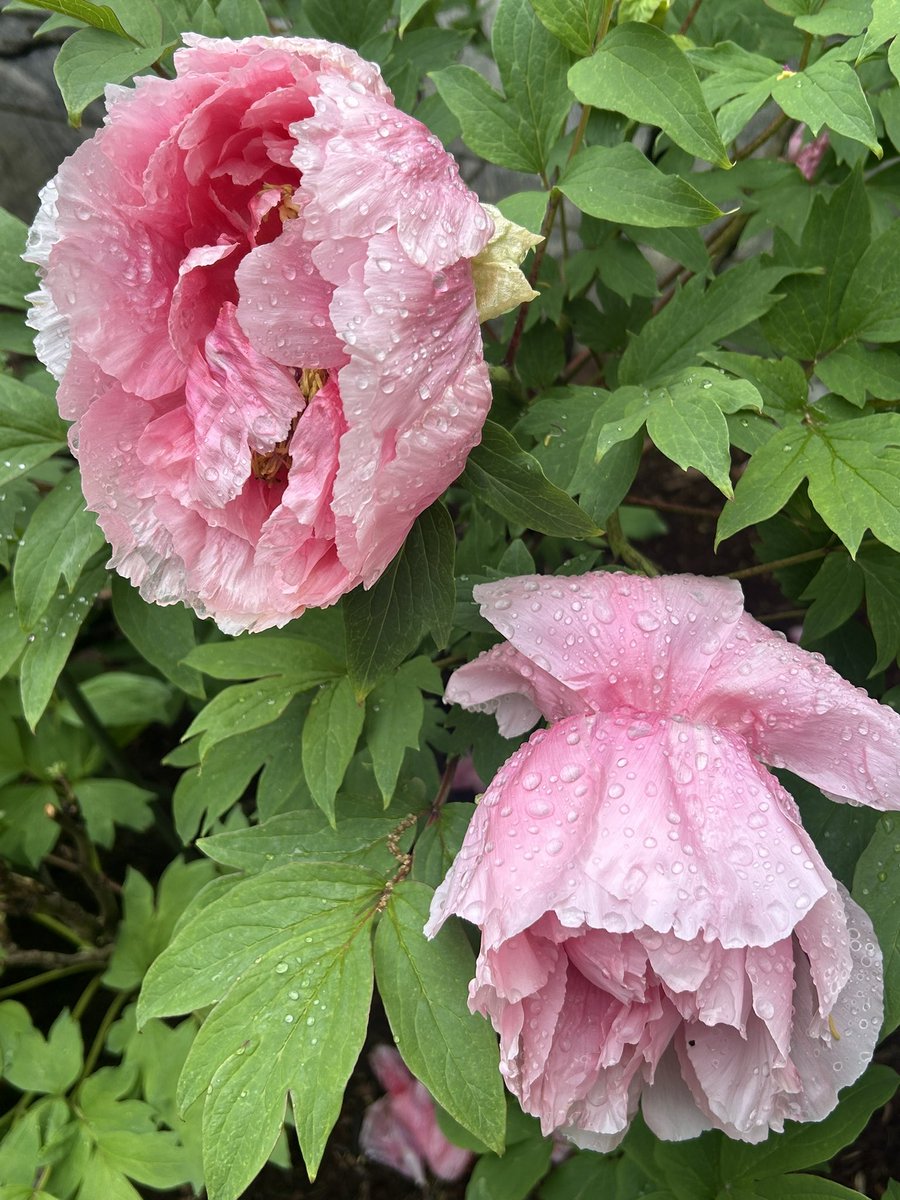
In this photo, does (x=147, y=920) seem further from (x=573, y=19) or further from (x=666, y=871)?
(x=573, y=19)

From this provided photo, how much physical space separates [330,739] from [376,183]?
1.35 feet

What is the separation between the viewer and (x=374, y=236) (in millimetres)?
479

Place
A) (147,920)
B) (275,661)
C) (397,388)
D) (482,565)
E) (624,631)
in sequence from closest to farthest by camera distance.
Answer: (397,388), (624,631), (275,661), (482,565), (147,920)

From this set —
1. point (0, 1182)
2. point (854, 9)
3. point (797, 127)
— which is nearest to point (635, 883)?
point (854, 9)

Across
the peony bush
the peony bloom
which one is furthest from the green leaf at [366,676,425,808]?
the peony bloom

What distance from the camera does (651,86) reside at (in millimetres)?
608

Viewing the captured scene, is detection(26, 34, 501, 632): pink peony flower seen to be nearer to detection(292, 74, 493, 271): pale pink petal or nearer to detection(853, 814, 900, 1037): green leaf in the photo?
detection(292, 74, 493, 271): pale pink petal

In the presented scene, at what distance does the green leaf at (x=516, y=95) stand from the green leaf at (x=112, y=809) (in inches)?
36.4

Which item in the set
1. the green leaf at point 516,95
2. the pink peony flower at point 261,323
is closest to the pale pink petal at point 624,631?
the pink peony flower at point 261,323

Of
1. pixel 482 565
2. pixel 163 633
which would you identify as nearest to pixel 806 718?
pixel 482 565

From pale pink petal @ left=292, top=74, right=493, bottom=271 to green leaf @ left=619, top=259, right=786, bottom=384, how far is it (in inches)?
10.7

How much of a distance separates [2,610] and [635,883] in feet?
2.11

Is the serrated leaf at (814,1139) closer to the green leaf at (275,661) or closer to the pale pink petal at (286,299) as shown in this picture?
the green leaf at (275,661)

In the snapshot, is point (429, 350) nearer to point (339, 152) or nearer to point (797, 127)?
point (339, 152)
